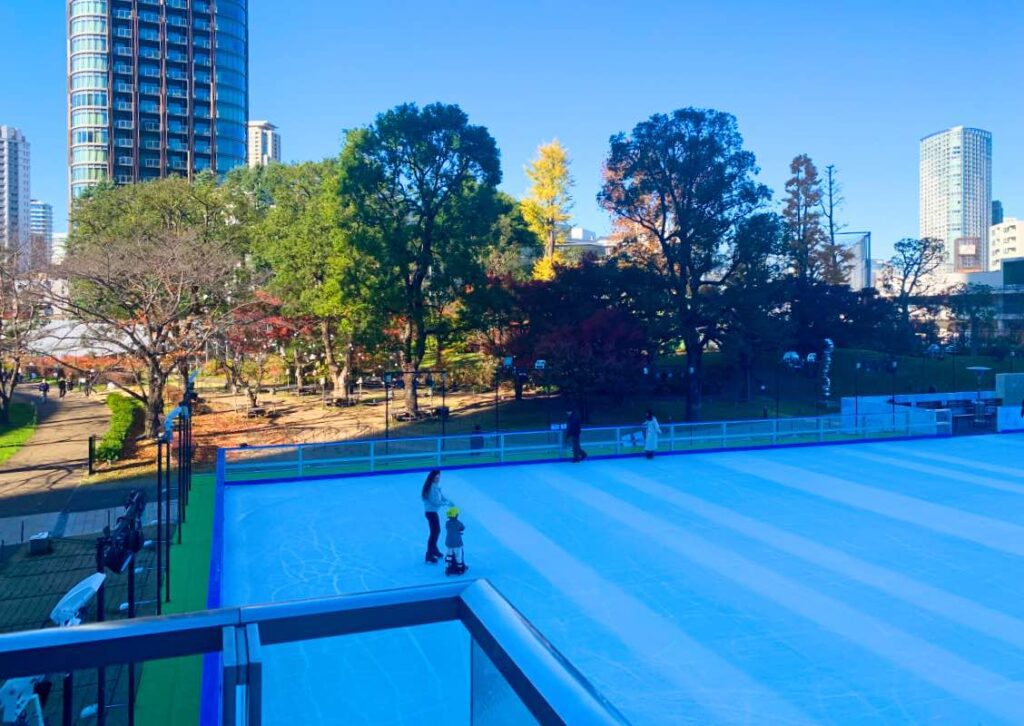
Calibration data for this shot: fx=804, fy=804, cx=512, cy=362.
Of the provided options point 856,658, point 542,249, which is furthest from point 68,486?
point 542,249

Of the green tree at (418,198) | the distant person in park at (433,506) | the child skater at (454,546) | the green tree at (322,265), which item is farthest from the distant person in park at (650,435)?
the green tree at (322,265)

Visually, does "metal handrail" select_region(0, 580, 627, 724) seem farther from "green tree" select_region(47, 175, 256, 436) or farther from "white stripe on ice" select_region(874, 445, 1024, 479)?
"green tree" select_region(47, 175, 256, 436)

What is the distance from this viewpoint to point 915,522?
14195 mm

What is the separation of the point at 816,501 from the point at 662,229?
19552 mm

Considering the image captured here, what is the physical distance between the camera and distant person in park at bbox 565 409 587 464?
1948 cm

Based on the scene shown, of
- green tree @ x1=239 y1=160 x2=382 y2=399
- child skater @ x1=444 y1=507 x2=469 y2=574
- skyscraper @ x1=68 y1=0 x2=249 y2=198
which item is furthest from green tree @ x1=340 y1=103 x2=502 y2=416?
skyscraper @ x1=68 y1=0 x2=249 y2=198

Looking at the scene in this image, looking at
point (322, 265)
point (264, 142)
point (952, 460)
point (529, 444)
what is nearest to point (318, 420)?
point (322, 265)

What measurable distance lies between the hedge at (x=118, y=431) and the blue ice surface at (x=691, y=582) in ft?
31.6

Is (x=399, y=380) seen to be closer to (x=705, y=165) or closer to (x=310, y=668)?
(x=705, y=165)

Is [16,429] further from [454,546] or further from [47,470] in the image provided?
[454,546]

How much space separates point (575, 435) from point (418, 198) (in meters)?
16.2

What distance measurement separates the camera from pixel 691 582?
10.9 meters

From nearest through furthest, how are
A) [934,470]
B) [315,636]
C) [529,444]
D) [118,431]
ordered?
[315,636], [934,470], [529,444], [118,431]

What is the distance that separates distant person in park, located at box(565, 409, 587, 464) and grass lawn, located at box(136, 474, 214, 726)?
839 centimetres
